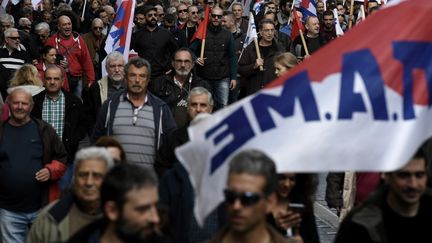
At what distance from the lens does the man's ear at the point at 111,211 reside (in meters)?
5.42

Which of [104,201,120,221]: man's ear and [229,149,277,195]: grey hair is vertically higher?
[229,149,277,195]: grey hair

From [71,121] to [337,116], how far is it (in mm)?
5414

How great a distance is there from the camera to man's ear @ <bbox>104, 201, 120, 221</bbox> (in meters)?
5.42

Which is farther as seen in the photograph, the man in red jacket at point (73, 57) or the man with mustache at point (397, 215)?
the man in red jacket at point (73, 57)

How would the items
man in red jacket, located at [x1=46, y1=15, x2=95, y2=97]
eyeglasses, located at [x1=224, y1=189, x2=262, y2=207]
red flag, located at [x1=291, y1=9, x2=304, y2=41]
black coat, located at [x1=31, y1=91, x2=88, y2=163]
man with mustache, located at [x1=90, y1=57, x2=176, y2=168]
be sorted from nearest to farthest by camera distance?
1. eyeglasses, located at [x1=224, y1=189, x2=262, y2=207]
2. man with mustache, located at [x1=90, y1=57, x2=176, y2=168]
3. black coat, located at [x1=31, y1=91, x2=88, y2=163]
4. man in red jacket, located at [x1=46, y1=15, x2=95, y2=97]
5. red flag, located at [x1=291, y1=9, x2=304, y2=41]

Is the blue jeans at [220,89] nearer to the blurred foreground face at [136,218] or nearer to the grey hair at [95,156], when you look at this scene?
the grey hair at [95,156]

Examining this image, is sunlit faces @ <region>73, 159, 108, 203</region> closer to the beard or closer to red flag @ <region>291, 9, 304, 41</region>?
the beard

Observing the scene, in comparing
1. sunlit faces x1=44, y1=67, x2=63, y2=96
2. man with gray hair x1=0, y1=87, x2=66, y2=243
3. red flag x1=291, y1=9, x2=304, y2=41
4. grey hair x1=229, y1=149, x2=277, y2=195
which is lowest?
man with gray hair x1=0, y1=87, x2=66, y2=243

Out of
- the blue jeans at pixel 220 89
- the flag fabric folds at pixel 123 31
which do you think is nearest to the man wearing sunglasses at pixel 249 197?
the flag fabric folds at pixel 123 31

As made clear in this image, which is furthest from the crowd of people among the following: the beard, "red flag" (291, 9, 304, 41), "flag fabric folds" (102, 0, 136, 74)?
"flag fabric folds" (102, 0, 136, 74)

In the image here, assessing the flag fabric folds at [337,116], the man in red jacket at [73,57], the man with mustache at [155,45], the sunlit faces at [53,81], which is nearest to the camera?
the flag fabric folds at [337,116]

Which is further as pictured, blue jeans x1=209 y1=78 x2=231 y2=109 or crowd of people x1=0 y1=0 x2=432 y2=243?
blue jeans x1=209 y1=78 x2=231 y2=109

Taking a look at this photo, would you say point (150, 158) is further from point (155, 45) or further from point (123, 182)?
point (155, 45)

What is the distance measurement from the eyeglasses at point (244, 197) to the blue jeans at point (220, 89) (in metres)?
10.7
